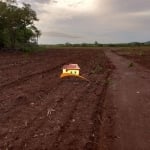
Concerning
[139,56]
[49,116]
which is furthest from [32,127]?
[139,56]

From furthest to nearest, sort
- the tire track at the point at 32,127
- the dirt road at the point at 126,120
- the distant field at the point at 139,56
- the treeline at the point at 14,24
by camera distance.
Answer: the treeline at the point at 14,24
the distant field at the point at 139,56
the dirt road at the point at 126,120
the tire track at the point at 32,127

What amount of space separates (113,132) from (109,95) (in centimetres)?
470

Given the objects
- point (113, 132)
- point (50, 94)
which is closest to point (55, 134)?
point (113, 132)

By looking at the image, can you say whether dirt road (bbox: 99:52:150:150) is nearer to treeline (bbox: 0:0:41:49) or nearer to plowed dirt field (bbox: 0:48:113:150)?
plowed dirt field (bbox: 0:48:113:150)

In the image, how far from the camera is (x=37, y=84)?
587 inches

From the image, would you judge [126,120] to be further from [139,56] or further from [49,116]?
[139,56]

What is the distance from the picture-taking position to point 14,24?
5281 cm

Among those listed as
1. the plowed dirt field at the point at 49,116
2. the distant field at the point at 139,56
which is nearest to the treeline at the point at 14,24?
the distant field at the point at 139,56

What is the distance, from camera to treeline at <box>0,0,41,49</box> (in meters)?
51.3

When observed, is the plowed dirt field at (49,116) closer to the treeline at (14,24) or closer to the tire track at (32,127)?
the tire track at (32,127)

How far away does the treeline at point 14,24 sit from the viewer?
5131 centimetres

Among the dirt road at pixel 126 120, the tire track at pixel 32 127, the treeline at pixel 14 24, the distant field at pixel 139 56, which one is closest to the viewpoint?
the tire track at pixel 32 127

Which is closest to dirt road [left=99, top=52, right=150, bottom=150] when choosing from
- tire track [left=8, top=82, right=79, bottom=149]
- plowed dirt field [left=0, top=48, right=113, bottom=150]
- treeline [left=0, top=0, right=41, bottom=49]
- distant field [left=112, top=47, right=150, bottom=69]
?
plowed dirt field [left=0, top=48, right=113, bottom=150]

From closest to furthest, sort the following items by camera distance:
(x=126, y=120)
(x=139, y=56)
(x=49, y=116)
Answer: (x=49, y=116) → (x=126, y=120) → (x=139, y=56)
